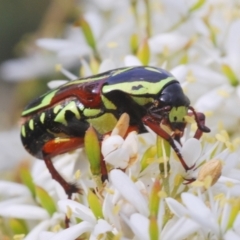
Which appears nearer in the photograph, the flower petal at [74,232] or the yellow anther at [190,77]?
the flower petal at [74,232]

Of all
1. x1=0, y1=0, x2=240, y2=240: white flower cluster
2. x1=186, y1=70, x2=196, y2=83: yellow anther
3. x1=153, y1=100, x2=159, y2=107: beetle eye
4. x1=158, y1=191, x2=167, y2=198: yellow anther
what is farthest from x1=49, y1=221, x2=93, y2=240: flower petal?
x1=186, y1=70, x2=196, y2=83: yellow anther

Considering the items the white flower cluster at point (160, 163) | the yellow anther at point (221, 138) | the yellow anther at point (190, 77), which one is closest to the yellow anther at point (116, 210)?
the white flower cluster at point (160, 163)

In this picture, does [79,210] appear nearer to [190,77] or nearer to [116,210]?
[116,210]

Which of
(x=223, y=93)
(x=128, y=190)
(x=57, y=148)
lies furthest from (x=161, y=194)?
(x=223, y=93)

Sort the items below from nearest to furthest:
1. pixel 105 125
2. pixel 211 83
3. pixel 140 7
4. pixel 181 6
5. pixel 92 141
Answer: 1. pixel 92 141
2. pixel 105 125
3. pixel 211 83
4. pixel 181 6
5. pixel 140 7

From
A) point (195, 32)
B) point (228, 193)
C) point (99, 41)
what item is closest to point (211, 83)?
point (195, 32)

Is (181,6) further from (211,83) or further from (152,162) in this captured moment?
(152,162)

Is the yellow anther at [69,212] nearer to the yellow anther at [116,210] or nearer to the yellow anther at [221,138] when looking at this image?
the yellow anther at [116,210]

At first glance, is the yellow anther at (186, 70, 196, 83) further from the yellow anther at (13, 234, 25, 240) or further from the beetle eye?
the yellow anther at (13, 234, 25, 240)
